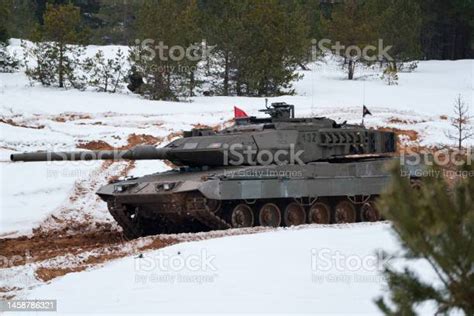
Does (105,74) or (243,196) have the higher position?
(105,74)

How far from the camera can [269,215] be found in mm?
15695

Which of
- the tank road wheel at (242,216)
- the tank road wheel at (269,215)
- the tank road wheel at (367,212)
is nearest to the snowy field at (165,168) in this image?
the tank road wheel at (242,216)

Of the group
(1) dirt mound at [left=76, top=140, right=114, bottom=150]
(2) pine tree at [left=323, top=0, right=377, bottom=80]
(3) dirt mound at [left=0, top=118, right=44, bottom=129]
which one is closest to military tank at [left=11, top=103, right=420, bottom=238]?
(1) dirt mound at [left=76, top=140, right=114, bottom=150]

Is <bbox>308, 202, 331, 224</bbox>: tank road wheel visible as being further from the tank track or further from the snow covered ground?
the snow covered ground

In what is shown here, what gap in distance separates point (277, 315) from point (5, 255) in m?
6.90

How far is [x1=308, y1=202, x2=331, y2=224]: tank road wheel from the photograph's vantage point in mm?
16406

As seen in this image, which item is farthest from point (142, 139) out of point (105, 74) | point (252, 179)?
point (105, 74)

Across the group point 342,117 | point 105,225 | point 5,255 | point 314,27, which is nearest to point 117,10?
point 314,27

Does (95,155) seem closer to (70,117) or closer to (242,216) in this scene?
(242,216)

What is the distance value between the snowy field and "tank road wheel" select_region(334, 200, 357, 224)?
124 inches

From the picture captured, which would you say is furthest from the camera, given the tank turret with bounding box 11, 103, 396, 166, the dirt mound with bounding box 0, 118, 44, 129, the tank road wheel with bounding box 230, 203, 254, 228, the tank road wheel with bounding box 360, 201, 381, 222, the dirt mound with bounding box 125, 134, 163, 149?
the dirt mound with bounding box 0, 118, 44, 129

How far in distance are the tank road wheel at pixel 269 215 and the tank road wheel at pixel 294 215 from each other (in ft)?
0.47

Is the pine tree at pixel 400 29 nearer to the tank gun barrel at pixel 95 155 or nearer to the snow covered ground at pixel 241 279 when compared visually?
the tank gun barrel at pixel 95 155

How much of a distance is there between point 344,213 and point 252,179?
286 cm
